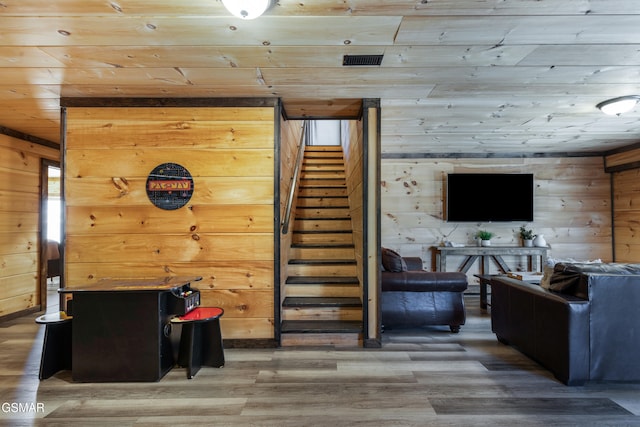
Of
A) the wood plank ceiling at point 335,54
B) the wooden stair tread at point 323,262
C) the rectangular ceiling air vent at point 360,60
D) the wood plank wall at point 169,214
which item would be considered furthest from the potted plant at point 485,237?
the rectangular ceiling air vent at point 360,60

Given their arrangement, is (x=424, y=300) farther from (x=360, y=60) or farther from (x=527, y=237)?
(x=527, y=237)

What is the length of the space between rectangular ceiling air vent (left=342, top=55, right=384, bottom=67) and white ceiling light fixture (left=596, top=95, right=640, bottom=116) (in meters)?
2.43

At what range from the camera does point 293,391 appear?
2.38 meters

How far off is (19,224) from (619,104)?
22.4ft

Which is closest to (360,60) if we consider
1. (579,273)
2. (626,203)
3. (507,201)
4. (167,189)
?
(167,189)

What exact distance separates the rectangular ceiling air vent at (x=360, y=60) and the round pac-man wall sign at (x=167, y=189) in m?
1.80

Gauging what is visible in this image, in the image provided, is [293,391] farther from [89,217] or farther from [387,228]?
[387,228]

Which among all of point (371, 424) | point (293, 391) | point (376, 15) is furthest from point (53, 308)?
point (376, 15)

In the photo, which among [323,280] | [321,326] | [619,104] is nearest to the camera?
[619,104]

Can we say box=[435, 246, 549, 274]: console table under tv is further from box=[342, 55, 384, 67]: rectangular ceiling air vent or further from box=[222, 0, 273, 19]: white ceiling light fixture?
box=[222, 0, 273, 19]: white ceiling light fixture

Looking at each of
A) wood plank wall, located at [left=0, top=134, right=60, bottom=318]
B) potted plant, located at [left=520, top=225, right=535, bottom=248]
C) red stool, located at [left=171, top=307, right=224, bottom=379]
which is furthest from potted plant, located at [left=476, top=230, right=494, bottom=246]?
wood plank wall, located at [left=0, top=134, right=60, bottom=318]

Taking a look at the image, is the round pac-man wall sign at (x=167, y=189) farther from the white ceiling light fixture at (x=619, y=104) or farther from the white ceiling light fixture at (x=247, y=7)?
the white ceiling light fixture at (x=619, y=104)

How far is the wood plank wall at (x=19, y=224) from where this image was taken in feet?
13.7

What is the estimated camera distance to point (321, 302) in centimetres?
361
